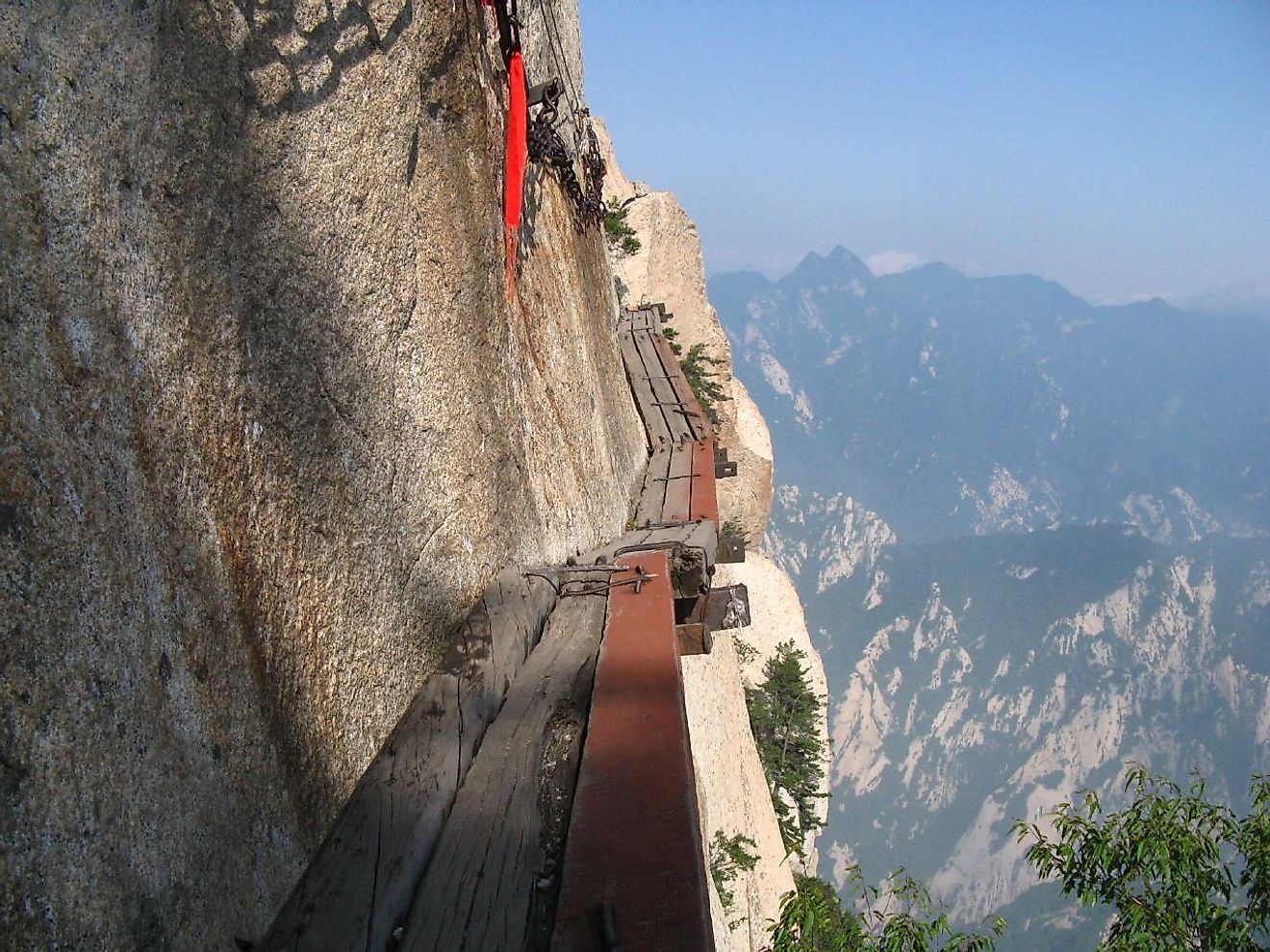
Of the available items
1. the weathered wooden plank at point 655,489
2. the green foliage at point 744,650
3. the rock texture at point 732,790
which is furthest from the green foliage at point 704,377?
the weathered wooden plank at point 655,489

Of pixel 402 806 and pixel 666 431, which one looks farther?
pixel 666 431

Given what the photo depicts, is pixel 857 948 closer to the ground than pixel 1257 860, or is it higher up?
closer to the ground

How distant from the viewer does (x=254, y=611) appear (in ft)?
6.62

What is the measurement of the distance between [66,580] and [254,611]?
2.08 feet

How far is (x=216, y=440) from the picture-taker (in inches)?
76.9

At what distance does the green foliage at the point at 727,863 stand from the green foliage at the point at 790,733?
42.6 ft

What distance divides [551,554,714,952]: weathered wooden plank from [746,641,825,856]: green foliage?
24.1 metres

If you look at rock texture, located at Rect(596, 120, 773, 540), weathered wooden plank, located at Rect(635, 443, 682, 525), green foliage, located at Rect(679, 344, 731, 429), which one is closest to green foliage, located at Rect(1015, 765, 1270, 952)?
weathered wooden plank, located at Rect(635, 443, 682, 525)

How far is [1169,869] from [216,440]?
664 cm

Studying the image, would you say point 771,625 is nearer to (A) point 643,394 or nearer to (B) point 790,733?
(B) point 790,733

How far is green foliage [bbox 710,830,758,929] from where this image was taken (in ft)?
38.1

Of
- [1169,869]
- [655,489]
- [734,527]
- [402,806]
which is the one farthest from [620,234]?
[402,806]

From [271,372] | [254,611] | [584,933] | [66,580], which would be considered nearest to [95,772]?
[66,580]

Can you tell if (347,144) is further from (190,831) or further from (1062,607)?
(1062,607)
